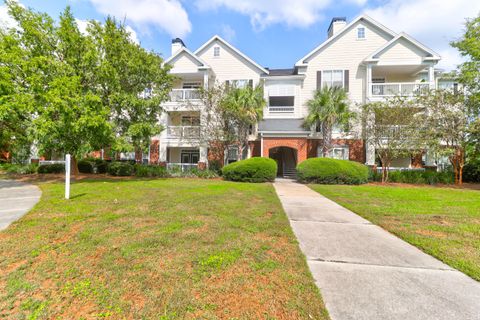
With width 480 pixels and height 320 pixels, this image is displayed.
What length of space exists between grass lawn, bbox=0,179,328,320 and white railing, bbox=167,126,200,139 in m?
13.3

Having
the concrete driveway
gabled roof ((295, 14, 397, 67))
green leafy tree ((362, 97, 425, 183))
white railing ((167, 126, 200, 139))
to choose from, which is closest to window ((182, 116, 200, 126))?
white railing ((167, 126, 200, 139))

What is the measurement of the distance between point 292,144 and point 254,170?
4667 millimetres

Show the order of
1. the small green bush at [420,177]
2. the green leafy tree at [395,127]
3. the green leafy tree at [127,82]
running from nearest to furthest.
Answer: the green leafy tree at [127,82] → the green leafy tree at [395,127] → the small green bush at [420,177]

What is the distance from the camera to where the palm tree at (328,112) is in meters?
16.2

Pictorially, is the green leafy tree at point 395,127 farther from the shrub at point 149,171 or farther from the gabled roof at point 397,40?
the shrub at point 149,171

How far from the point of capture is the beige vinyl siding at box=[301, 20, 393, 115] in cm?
1875

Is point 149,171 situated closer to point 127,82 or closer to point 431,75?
point 127,82

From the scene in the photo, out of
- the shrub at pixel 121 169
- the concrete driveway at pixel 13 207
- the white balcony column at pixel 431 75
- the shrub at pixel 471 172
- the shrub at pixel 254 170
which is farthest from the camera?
the shrub at pixel 121 169

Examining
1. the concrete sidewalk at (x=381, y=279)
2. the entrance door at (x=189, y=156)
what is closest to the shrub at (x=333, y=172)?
the concrete sidewalk at (x=381, y=279)

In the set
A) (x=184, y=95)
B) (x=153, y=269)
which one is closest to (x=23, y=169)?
(x=184, y=95)

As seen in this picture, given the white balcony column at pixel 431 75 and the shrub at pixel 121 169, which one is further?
the shrub at pixel 121 169

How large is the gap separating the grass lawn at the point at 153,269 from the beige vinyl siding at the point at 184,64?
691 inches

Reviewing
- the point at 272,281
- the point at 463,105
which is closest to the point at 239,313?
the point at 272,281

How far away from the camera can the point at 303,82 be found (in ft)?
63.8
